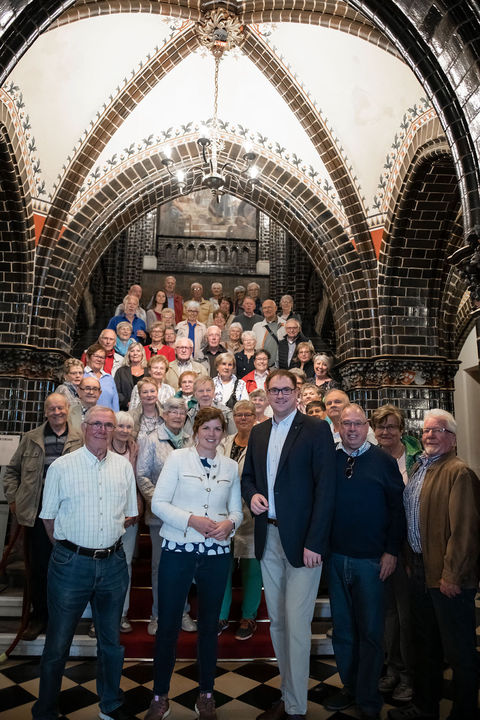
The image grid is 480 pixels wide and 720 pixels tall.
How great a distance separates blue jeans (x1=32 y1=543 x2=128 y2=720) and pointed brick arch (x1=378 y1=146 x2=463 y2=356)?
5.50m

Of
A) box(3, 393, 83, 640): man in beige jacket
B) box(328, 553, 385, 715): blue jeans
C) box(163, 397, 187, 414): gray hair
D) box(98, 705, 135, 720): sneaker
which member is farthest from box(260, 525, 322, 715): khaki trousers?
box(3, 393, 83, 640): man in beige jacket

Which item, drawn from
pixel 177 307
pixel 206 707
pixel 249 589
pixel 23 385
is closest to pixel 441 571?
pixel 206 707

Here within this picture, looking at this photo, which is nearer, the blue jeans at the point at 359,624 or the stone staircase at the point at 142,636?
the blue jeans at the point at 359,624

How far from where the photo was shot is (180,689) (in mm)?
3164

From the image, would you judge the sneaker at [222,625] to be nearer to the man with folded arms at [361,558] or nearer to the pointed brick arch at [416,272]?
the man with folded arms at [361,558]

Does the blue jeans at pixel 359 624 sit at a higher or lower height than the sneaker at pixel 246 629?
higher

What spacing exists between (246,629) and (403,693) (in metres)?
1.09

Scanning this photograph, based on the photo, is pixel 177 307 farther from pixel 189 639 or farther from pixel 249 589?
pixel 189 639

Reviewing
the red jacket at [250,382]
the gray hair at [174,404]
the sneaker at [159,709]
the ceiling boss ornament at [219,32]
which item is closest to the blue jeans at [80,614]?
the sneaker at [159,709]

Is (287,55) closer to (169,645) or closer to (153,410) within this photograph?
(153,410)

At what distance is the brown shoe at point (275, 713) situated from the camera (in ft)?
8.90

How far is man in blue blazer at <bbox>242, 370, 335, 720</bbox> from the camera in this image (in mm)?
2645

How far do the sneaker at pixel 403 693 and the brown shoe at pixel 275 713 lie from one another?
0.69 meters

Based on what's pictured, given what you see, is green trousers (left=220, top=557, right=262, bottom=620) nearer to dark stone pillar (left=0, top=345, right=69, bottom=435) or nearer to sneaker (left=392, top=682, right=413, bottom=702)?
sneaker (left=392, top=682, right=413, bottom=702)
